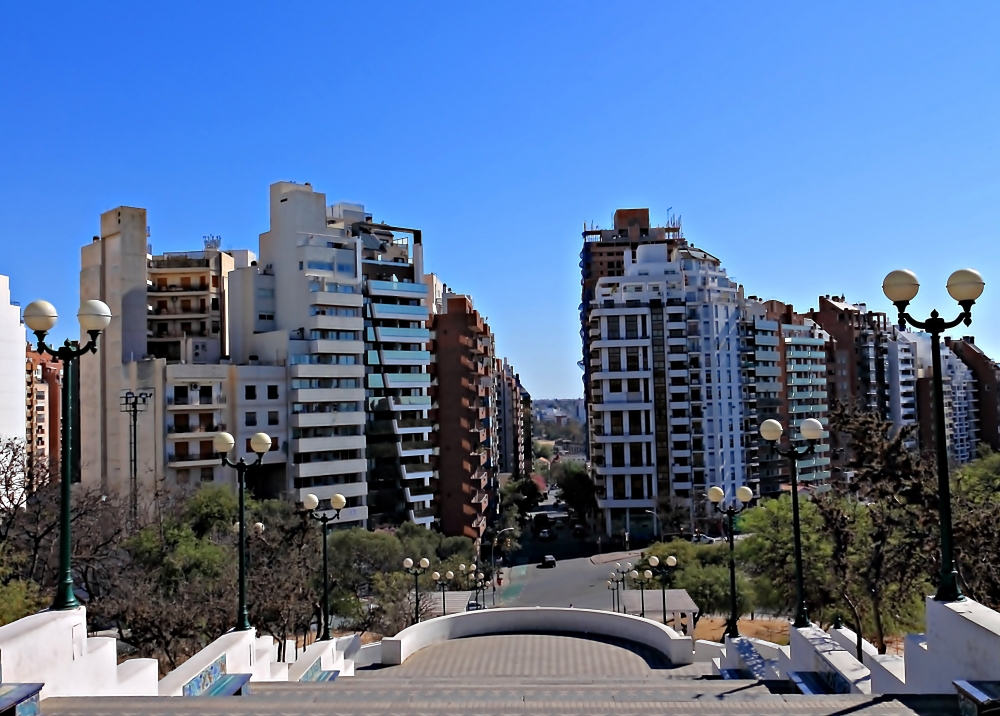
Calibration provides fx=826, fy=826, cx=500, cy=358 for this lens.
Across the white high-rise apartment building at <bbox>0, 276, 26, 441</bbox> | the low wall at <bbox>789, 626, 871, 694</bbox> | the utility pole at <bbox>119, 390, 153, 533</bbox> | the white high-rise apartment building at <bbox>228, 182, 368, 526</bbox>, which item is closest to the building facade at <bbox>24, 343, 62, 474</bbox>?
the white high-rise apartment building at <bbox>0, 276, 26, 441</bbox>

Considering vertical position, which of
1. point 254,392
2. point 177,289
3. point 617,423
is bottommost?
point 617,423

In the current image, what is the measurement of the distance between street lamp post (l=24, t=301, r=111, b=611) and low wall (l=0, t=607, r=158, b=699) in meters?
0.36

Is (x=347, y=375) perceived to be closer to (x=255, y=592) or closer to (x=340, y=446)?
(x=340, y=446)

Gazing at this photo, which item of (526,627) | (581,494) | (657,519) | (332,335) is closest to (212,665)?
(526,627)

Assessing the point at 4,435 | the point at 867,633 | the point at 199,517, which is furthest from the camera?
the point at 4,435

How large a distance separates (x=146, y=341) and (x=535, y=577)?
30.2m

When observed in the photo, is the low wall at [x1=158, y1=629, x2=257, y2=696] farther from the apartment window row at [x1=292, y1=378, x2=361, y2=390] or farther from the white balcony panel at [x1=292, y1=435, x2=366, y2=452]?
the apartment window row at [x1=292, y1=378, x2=361, y2=390]

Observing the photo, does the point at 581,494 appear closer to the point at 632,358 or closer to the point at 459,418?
the point at 632,358

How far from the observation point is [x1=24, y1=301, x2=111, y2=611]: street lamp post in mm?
8281

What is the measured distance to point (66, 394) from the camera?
30.5 feet

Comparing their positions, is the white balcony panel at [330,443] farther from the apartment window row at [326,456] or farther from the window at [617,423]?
the window at [617,423]

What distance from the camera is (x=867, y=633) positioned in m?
25.2

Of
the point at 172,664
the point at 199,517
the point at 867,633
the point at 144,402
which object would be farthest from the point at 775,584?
the point at 144,402

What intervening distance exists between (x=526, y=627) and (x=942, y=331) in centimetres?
1754
